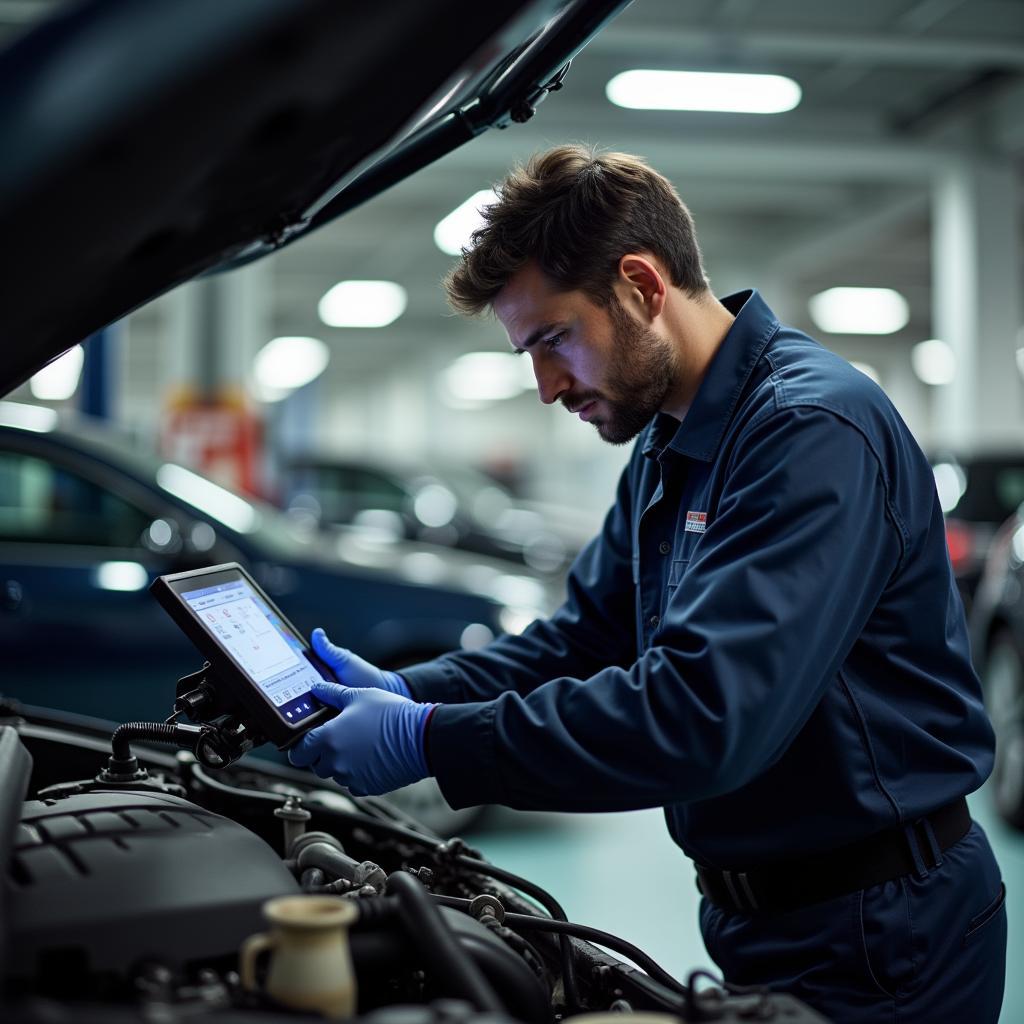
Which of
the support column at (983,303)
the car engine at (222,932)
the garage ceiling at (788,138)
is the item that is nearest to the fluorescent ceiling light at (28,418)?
the garage ceiling at (788,138)

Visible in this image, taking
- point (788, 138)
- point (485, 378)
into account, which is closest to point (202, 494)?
point (788, 138)

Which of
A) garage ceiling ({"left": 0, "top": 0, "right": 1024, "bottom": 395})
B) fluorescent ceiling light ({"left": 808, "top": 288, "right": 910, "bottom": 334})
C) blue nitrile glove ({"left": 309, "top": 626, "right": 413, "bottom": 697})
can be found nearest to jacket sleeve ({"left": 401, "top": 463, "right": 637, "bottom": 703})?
blue nitrile glove ({"left": 309, "top": 626, "right": 413, "bottom": 697})

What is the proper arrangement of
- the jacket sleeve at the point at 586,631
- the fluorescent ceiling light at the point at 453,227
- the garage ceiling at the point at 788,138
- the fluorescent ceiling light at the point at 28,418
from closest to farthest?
the jacket sleeve at the point at 586,631 → the fluorescent ceiling light at the point at 28,418 → the garage ceiling at the point at 788,138 → the fluorescent ceiling light at the point at 453,227

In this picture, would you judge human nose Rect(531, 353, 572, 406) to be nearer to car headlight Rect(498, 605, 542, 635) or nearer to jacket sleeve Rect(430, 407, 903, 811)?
jacket sleeve Rect(430, 407, 903, 811)

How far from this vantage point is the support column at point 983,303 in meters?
9.55

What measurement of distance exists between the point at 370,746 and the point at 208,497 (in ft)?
10.3

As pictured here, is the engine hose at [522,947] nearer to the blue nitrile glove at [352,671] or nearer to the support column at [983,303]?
the blue nitrile glove at [352,671]

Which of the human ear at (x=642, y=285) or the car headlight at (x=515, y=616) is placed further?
the car headlight at (x=515, y=616)

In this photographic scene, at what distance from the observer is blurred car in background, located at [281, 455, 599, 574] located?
8758 millimetres

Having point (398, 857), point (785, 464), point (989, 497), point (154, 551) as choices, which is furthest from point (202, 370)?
point (785, 464)

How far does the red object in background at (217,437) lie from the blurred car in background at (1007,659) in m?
5.29

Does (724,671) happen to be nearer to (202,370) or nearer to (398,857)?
(398,857)

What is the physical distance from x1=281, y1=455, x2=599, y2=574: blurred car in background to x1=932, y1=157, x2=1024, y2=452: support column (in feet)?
11.4

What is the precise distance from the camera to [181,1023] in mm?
929
